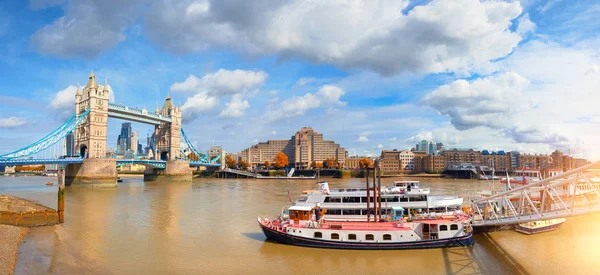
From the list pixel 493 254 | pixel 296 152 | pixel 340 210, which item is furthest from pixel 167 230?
pixel 296 152

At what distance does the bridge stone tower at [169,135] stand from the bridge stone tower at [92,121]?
27864 millimetres

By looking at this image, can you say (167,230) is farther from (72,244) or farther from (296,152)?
(296,152)

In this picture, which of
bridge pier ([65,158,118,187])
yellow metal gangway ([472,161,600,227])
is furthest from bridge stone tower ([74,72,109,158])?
yellow metal gangway ([472,161,600,227])

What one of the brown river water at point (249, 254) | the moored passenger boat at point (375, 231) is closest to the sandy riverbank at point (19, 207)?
the brown river water at point (249, 254)

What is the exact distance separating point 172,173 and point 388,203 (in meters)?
80.7

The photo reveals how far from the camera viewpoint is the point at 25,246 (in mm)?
23297

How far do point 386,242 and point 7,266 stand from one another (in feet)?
62.2

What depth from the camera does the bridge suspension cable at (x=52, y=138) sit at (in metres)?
69.4

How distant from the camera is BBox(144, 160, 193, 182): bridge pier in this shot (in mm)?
96875

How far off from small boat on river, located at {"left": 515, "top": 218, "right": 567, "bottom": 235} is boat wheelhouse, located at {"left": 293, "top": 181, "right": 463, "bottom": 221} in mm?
4667

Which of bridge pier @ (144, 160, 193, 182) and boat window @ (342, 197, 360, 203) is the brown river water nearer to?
boat window @ (342, 197, 360, 203)

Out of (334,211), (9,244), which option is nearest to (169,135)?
(9,244)

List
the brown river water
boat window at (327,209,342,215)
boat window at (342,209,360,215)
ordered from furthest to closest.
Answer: boat window at (327,209,342,215), boat window at (342,209,360,215), the brown river water

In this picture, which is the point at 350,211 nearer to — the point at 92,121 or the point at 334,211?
the point at 334,211
